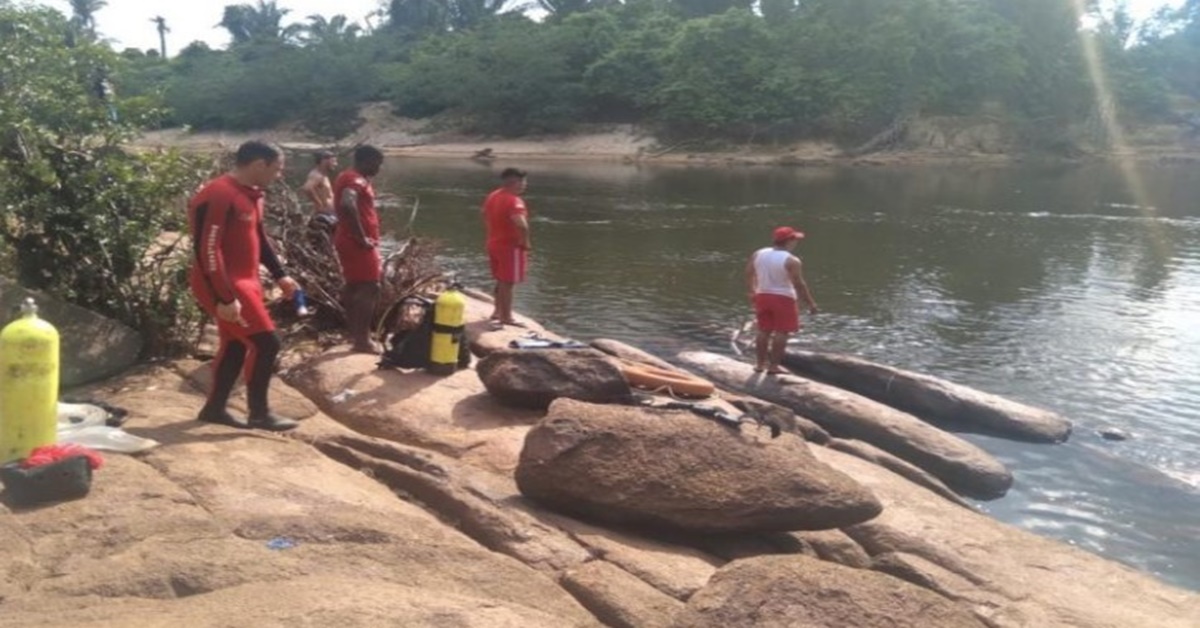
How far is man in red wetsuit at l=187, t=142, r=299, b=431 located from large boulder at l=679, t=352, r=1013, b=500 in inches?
201

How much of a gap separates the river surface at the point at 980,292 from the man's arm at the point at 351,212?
512cm

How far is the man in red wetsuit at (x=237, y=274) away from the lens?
5.85 m

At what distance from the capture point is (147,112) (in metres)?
7.75

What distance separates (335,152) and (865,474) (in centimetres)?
630

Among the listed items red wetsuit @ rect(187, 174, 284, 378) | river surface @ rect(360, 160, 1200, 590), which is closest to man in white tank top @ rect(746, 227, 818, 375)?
river surface @ rect(360, 160, 1200, 590)

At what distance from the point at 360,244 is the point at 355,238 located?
83 mm

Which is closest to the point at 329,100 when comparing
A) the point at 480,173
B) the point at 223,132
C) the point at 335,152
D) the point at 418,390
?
the point at 223,132

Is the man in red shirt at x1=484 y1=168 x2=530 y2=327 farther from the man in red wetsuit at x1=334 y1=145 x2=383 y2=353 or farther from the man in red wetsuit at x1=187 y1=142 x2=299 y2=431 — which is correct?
the man in red wetsuit at x1=187 y1=142 x2=299 y2=431

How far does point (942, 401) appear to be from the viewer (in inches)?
412

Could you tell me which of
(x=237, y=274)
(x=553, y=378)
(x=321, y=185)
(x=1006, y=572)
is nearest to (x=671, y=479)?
(x=553, y=378)

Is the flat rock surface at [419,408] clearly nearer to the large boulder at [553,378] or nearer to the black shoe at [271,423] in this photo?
the large boulder at [553,378]

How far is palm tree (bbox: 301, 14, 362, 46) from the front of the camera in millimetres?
67062

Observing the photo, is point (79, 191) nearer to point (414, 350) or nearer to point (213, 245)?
point (213, 245)

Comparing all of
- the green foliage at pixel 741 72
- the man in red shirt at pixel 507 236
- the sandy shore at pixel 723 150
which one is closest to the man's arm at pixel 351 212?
the man in red shirt at pixel 507 236
